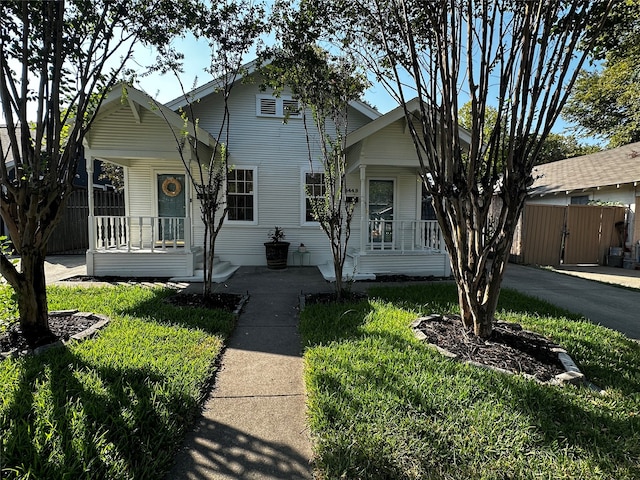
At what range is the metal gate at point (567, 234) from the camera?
10.8 m

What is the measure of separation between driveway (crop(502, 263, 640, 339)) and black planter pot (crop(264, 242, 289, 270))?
5140mm

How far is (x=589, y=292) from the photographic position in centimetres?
670

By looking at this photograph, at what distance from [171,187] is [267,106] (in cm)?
342

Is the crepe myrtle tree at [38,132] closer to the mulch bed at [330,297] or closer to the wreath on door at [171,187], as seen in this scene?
the mulch bed at [330,297]

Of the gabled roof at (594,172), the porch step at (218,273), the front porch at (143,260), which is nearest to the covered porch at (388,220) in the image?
the porch step at (218,273)

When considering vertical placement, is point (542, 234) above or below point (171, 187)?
below

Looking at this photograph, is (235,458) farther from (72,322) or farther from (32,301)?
(72,322)

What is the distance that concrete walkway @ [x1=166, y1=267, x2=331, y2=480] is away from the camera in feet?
6.31

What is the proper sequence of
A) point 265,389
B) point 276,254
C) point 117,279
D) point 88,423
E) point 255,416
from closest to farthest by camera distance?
point 88,423 < point 255,416 < point 265,389 < point 117,279 < point 276,254

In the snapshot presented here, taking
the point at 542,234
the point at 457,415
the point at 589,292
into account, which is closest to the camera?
the point at 457,415

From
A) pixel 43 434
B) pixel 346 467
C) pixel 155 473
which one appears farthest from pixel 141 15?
pixel 346 467

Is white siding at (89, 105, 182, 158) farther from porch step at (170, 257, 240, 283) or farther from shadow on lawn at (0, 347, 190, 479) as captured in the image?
shadow on lawn at (0, 347, 190, 479)

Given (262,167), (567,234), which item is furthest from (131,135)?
(567,234)

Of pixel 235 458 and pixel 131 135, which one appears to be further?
pixel 131 135
